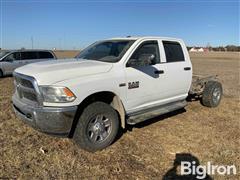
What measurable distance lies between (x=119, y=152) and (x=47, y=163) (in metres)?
1.24

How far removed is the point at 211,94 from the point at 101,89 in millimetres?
4658

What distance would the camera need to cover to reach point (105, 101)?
4.95 metres

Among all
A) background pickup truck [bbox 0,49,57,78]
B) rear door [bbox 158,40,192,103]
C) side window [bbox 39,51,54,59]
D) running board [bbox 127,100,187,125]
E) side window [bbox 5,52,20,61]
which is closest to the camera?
running board [bbox 127,100,187,125]

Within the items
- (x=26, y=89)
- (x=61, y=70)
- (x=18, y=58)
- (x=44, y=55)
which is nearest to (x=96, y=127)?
(x=61, y=70)

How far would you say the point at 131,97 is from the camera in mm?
5105

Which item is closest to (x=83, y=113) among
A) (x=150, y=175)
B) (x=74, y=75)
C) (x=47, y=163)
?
(x=74, y=75)

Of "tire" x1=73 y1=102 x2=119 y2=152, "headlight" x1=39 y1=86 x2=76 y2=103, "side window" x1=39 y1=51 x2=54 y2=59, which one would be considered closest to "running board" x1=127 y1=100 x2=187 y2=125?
"tire" x1=73 y1=102 x2=119 y2=152

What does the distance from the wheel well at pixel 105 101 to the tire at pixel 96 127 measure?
91 millimetres

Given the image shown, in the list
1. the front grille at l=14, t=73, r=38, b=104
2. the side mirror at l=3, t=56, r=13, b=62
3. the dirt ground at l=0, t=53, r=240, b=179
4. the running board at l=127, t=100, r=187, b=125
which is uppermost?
the front grille at l=14, t=73, r=38, b=104

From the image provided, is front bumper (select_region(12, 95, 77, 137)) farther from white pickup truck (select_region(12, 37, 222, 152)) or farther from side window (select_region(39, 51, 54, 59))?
side window (select_region(39, 51, 54, 59))

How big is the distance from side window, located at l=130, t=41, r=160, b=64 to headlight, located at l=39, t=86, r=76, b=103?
1.67m

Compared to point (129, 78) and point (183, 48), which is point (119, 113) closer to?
point (129, 78)

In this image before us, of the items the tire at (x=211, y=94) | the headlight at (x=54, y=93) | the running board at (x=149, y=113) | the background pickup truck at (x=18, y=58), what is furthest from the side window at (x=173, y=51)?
the background pickup truck at (x=18, y=58)

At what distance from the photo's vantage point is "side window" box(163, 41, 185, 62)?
6.12m
